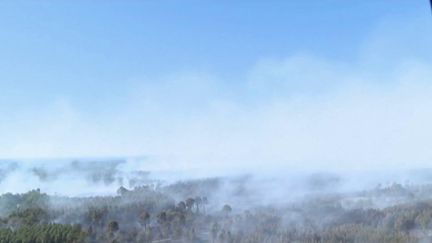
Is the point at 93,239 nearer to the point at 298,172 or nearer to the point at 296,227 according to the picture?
the point at 296,227

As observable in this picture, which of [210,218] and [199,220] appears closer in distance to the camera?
[199,220]

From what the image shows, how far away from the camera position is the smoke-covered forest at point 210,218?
13836mm

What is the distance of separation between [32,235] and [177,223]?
5179 millimetres

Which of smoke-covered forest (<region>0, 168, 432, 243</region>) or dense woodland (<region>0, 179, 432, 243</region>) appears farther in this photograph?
smoke-covered forest (<region>0, 168, 432, 243</region>)

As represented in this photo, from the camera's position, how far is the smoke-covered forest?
45.4ft

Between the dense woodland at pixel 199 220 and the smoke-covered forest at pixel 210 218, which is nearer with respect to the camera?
the dense woodland at pixel 199 220

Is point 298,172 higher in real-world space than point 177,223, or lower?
higher

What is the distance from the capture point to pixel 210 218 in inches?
668

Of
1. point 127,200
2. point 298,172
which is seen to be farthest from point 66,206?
point 298,172

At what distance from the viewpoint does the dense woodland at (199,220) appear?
1370cm

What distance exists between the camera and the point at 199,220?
16172 millimetres

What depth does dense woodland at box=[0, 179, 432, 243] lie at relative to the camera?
13695 mm

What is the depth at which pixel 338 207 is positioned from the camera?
1986 cm

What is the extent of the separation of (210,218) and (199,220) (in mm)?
886
